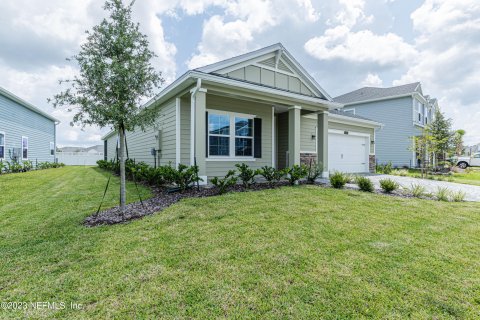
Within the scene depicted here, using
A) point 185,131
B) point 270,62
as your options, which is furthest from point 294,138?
point 185,131

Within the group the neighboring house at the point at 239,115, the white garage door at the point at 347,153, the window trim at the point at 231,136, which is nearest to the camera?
the neighboring house at the point at 239,115

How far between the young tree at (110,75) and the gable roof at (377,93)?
66.9 ft

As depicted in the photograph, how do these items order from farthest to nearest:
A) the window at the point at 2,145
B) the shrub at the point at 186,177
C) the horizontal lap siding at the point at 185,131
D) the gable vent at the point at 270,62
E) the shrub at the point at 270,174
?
the window at the point at 2,145 < the gable vent at the point at 270,62 < the horizontal lap siding at the point at 185,131 < the shrub at the point at 270,174 < the shrub at the point at 186,177

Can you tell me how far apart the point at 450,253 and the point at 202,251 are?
10.4ft

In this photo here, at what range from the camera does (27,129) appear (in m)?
15.6

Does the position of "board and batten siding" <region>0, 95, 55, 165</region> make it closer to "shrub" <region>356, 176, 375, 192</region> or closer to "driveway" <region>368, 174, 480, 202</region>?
"shrub" <region>356, 176, 375, 192</region>

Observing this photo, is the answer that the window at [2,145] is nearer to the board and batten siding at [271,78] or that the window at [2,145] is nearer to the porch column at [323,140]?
the board and batten siding at [271,78]

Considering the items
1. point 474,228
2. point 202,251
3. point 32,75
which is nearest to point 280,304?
point 202,251

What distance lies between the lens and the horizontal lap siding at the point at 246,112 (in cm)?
812

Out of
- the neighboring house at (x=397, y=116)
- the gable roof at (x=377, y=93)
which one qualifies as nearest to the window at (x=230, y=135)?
→ the neighboring house at (x=397, y=116)

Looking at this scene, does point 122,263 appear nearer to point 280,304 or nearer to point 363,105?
point 280,304

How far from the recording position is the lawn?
1987 millimetres

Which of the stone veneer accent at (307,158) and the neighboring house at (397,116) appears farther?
the neighboring house at (397,116)

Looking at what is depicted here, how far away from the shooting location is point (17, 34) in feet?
33.3
